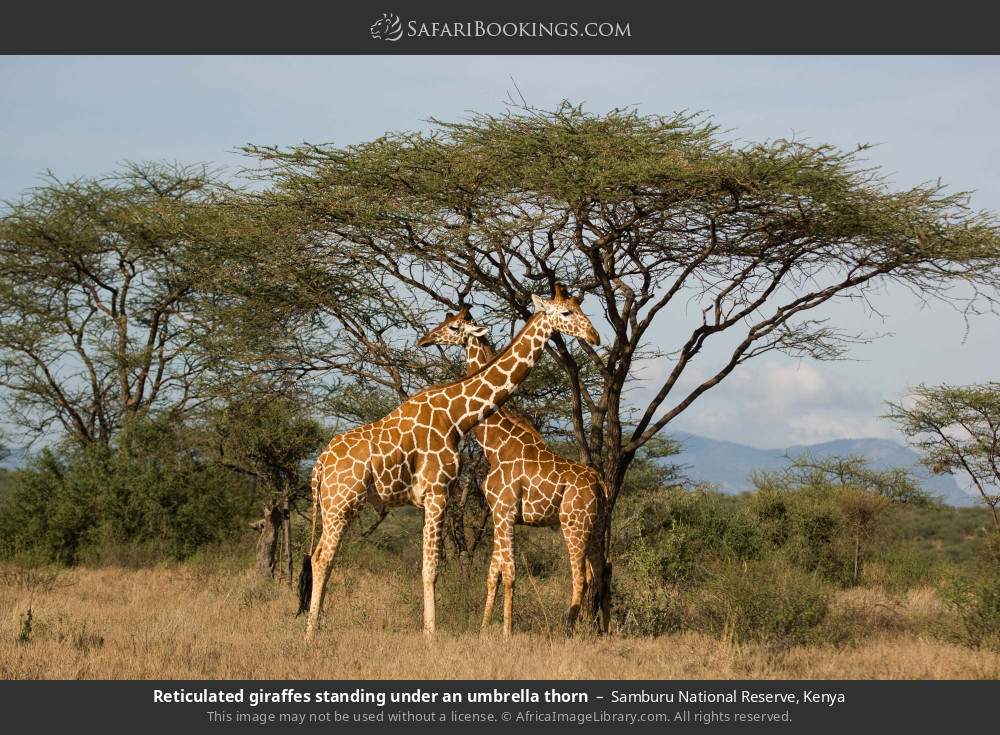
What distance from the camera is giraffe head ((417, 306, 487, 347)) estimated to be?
1193cm

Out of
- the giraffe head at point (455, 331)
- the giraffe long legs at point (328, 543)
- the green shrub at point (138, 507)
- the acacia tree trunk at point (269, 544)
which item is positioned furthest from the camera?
the green shrub at point (138, 507)

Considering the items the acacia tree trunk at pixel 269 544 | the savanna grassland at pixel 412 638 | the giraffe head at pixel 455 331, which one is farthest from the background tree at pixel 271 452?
the giraffe head at pixel 455 331

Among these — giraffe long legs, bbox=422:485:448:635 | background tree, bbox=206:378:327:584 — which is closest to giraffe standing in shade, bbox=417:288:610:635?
giraffe long legs, bbox=422:485:448:635

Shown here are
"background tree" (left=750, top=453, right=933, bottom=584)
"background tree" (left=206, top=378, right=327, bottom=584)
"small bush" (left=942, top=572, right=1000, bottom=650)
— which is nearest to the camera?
"small bush" (left=942, top=572, right=1000, bottom=650)

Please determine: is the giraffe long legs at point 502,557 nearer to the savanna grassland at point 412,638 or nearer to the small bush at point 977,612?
the savanna grassland at point 412,638

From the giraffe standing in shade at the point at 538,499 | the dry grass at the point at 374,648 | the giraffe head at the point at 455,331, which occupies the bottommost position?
the dry grass at the point at 374,648

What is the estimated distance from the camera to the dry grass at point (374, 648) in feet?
29.6

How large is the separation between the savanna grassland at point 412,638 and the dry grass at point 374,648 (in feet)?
0.08

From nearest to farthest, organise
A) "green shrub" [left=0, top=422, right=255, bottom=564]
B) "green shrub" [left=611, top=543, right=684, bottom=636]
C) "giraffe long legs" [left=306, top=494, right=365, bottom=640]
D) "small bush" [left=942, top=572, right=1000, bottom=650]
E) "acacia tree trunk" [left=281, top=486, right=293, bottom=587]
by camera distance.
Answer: "giraffe long legs" [left=306, top=494, right=365, bottom=640] → "small bush" [left=942, top=572, right=1000, bottom=650] → "green shrub" [left=611, top=543, right=684, bottom=636] → "acacia tree trunk" [left=281, top=486, right=293, bottom=587] → "green shrub" [left=0, top=422, right=255, bottom=564]

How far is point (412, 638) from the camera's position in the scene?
10.6 m

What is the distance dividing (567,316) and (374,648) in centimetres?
351

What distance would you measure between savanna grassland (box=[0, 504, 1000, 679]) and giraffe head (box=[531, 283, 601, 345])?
2506 mm

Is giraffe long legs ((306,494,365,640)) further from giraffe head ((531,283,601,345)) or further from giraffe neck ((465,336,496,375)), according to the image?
giraffe head ((531,283,601,345))

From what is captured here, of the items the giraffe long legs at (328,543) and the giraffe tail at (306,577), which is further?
the giraffe tail at (306,577)
